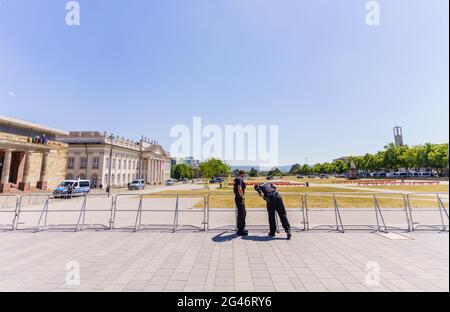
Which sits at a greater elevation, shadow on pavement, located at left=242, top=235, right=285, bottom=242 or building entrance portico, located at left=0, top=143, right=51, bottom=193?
building entrance portico, located at left=0, top=143, right=51, bottom=193

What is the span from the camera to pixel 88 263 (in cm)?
497

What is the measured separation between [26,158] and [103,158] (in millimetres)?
23622

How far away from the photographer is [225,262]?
16.4ft

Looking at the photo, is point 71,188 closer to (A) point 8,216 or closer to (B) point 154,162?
(A) point 8,216

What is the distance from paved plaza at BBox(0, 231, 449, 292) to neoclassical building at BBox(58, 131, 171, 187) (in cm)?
4489

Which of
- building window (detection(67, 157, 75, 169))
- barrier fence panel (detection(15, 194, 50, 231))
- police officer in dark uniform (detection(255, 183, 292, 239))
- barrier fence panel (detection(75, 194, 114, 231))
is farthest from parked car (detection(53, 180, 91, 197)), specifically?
building window (detection(67, 157, 75, 169))

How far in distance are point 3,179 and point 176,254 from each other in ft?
117

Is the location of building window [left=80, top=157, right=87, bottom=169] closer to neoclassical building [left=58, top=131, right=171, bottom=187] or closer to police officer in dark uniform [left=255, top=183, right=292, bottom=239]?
neoclassical building [left=58, top=131, right=171, bottom=187]

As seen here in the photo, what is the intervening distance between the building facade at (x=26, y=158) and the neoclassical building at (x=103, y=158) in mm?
10828

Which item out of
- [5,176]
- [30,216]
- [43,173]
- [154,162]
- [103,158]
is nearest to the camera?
[30,216]

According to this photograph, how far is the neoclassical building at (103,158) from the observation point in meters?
54.7

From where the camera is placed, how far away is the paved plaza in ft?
13.1

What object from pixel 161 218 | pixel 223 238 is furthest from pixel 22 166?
pixel 223 238
